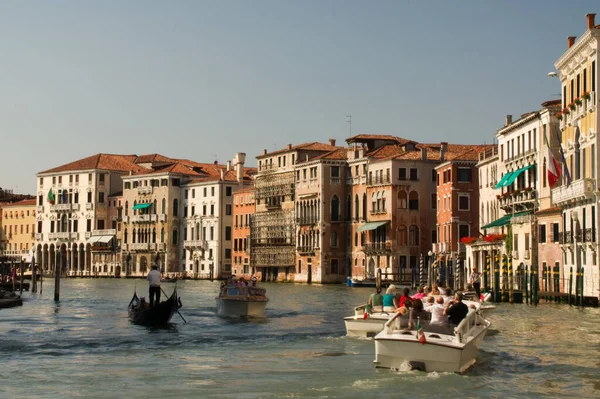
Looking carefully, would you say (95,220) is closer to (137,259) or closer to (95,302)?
(137,259)

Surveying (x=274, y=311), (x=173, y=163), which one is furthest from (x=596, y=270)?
(x=173, y=163)

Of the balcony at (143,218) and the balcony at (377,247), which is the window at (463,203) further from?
the balcony at (143,218)

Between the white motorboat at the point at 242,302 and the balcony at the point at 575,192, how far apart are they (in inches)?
413

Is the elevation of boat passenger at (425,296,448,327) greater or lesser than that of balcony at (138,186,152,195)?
lesser

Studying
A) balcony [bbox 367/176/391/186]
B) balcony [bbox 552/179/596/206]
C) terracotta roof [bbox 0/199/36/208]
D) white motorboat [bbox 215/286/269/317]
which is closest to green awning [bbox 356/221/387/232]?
balcony [bbox 367/176/391/186]

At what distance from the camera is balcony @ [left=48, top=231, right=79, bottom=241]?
347 ft

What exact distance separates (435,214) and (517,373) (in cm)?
5539

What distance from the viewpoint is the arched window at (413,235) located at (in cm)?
7306

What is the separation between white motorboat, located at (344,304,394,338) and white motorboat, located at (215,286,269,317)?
8.30 meters

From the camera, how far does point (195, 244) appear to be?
95.3 metres

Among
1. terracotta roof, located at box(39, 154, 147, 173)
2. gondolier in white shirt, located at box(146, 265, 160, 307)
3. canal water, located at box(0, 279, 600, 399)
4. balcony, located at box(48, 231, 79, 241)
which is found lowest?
canal water, located at box(0, 279, 600, 399)

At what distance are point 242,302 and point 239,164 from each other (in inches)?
2532

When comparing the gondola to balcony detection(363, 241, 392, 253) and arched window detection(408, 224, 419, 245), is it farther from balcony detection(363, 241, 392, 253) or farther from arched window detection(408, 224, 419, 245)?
arched window detection(408, 224, 419, 245)

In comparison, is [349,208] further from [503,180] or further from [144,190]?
[503,180]
